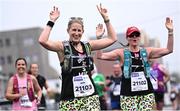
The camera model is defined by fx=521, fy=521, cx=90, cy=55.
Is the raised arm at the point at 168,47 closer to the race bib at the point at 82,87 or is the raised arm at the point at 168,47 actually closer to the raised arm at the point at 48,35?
the race bib at the point at 82,87

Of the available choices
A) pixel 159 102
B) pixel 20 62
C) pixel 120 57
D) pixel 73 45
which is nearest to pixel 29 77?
pixel 20 62

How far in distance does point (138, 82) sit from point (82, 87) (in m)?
1.36

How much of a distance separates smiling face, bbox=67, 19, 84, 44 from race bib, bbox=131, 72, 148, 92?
1.44 metres

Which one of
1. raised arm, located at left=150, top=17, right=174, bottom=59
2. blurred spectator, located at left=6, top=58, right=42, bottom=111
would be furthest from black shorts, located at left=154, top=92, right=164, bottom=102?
raised arm, located at left=150, top=17, right=174, bottom=59

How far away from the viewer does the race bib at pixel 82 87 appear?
257 inches

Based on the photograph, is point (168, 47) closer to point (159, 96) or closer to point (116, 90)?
point (159, 96)

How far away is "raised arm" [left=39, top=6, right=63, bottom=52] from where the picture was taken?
6.42 meters

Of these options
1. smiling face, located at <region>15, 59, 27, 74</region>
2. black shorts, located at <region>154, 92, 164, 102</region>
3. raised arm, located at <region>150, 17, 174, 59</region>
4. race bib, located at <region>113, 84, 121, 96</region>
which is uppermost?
raised arm, located at <region>150, 17, 174, 59</region>

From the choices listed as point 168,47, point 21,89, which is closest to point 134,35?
point 168,47

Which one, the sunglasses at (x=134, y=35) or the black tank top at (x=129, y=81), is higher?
the sunglasses at (x=134, y=35)

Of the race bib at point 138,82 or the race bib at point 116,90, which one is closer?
the race bib at point 138,82

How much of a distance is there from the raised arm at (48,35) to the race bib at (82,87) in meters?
0.46

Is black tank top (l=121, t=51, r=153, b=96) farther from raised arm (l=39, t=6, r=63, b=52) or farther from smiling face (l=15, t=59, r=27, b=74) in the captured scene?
smiling face (l=15, t=59, r=27, b=74)

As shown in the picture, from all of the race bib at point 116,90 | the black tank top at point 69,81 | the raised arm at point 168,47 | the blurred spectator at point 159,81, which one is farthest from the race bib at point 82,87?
the race bib at point 116,90
